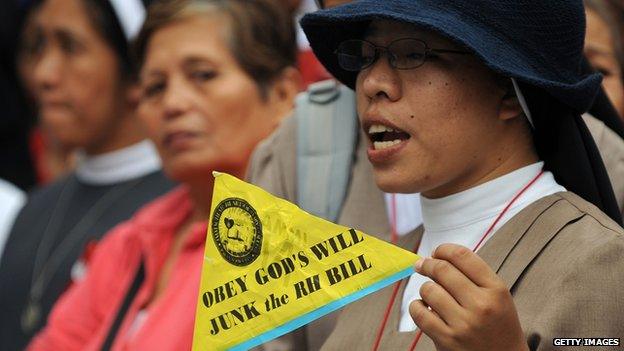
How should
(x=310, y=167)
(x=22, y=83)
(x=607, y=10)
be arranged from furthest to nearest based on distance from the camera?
1. (x=22, y=83)
2. (x=607, y=10)
3. (x=310, y=167)

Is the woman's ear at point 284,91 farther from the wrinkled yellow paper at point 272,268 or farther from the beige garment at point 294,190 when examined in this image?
the wrinkled yellow paper at point 272,268

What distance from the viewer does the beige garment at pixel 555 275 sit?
2.80m

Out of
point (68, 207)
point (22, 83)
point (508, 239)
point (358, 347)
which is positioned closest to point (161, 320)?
point (358, 347)

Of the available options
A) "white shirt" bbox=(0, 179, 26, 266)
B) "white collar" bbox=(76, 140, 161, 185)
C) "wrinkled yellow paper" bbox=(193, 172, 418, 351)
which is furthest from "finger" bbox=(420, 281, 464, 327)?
"white shirt" bbox=(0, 179, 26, 266)

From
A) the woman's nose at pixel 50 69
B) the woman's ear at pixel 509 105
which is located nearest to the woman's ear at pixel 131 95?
the woman's nose at pixel 50 69

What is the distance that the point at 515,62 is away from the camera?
307 centimetres

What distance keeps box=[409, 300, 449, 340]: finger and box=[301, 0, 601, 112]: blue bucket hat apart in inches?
22.8

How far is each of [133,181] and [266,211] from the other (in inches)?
131

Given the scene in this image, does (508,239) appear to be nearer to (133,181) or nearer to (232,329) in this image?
(232,329)

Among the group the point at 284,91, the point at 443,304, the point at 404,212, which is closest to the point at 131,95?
the point at 284,91

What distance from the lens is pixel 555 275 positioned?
2.88 metres

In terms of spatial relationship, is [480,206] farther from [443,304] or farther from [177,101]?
[177,101]

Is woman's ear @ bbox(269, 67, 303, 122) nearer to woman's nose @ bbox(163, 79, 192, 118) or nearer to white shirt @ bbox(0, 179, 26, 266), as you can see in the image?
woman's nose @ bbox(163, 79, 192, 118)

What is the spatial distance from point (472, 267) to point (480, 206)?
1.73 feet
